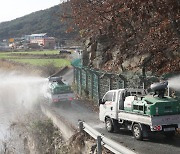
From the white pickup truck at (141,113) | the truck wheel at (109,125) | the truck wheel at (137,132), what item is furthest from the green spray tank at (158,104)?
the truck wheel at (109,125)

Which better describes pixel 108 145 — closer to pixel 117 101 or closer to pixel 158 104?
pixel 158 104

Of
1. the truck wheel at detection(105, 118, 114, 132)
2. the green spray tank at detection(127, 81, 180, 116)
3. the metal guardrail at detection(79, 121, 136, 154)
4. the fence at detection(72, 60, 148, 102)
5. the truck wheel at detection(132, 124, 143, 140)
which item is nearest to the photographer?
the metal guardrail at detection(79, 121, 136, 154)

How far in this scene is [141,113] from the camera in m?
14.2

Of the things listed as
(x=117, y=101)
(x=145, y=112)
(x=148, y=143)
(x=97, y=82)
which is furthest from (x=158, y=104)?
(x=97, y=82)

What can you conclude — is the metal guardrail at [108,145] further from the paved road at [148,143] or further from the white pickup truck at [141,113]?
the white pickup truck at [141,113]

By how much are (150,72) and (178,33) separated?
17.6ft

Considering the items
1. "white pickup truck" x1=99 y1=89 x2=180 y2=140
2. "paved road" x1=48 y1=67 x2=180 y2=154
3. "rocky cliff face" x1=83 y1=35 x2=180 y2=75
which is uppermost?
"rocky cliff face" x1=83 y1=35 x2=180 y2=75

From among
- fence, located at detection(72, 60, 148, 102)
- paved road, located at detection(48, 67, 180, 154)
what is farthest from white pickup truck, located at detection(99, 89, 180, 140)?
fence, located at detection(72, 60, 148, 102)

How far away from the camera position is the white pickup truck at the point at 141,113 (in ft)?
44.6

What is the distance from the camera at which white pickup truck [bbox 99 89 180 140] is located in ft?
44.6

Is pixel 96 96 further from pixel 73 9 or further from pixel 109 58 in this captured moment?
pixel 73 9

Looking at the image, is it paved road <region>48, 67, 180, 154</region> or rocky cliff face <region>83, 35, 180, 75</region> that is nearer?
paved road <region>48, 67, 180, 154</region>

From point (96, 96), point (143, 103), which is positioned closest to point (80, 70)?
point (96, 96)

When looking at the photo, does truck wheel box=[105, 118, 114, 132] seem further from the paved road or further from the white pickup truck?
the paved road
